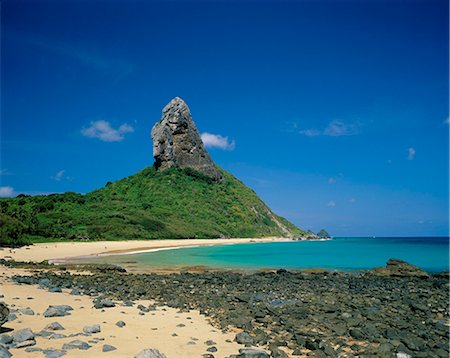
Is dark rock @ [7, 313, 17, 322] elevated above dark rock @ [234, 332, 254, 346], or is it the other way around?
dark rock @ [7, 313, 17, 322]

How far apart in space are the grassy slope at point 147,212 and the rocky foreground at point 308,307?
3742cm

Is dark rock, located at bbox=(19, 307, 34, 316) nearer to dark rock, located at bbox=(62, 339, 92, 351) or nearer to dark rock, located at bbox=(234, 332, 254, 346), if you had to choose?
dark rock, located at bbox=(62, 339, 92, 351)

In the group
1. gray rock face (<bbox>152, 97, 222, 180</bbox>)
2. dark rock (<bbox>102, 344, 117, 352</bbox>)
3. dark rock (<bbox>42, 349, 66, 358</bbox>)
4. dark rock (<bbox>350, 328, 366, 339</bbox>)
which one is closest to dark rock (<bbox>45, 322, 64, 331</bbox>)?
dark rock (<bbox>42, 349, 66, 358</bbox>)

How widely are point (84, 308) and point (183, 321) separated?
382cm

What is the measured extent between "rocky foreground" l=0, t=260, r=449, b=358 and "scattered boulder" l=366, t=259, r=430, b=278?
1.13 m

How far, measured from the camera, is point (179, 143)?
Answer: 5315 inches

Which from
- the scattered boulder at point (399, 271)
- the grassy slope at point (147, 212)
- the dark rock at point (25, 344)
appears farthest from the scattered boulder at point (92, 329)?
the grassy slope at point (147, 212)

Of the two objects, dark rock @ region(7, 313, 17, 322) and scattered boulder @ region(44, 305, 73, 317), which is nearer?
dark rock @ region(7, 313, 17, 322)

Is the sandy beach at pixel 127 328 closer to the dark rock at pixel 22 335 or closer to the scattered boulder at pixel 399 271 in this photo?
the dark rock at pixel 22 335

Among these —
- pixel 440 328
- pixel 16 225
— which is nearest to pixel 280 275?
pixel 440 328

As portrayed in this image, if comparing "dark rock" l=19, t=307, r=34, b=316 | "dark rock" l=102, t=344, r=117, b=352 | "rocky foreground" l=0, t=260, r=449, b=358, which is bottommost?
"rocky foreground" l=0, t=260, r=449, b=358

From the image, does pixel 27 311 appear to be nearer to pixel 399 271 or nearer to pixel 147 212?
pixel 399 271

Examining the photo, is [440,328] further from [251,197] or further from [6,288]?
[251,197]

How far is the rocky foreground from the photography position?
10.1m
